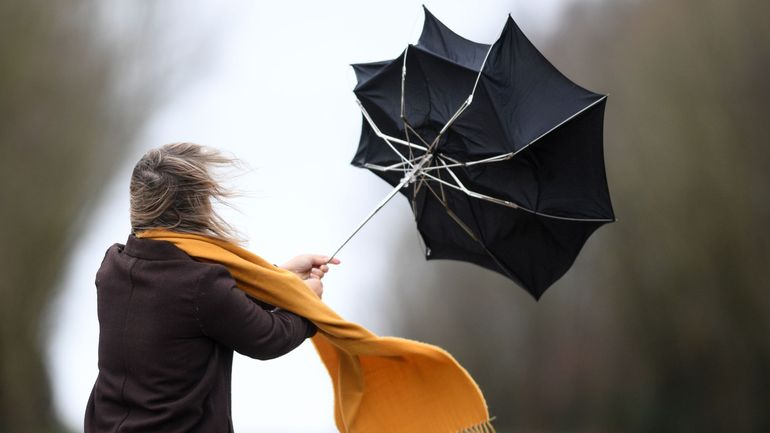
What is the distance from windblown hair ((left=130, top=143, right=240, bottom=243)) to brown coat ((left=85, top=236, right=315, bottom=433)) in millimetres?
60

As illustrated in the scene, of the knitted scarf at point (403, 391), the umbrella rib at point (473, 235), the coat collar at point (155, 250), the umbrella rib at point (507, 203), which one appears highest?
the umbrella rib at point (507, 203)

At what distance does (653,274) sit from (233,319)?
15.0ft

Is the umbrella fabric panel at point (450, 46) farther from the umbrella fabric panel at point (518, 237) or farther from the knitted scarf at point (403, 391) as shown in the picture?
the knitted scarf at point (403, 391)

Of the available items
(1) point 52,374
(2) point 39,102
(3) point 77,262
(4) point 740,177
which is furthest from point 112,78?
(4) point 740,177

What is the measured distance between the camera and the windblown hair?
5.54ft

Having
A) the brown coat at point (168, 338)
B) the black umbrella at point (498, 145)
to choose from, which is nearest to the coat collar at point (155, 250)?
the brown coat at point (168, 338)

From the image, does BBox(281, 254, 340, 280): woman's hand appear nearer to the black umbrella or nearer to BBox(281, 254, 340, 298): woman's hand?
BBox(281, 254, 340, 298): woman's hand

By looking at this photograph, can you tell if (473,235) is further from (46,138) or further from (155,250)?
(46,138)

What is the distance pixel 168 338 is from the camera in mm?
1639

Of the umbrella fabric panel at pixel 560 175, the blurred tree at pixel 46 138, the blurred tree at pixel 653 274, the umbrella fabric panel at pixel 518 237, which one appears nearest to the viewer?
the umbrella fabric panel at pixel 560 175

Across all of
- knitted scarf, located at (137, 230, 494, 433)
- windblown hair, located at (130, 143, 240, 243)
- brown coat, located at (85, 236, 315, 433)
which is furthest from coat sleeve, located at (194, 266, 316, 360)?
knitted scarf, located at (137, 230, 494, 433)

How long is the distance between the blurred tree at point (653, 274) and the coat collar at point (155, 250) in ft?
13.7

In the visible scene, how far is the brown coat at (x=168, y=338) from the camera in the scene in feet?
5.35

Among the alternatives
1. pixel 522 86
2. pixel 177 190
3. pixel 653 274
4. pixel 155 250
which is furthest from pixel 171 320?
pixel 653 274
